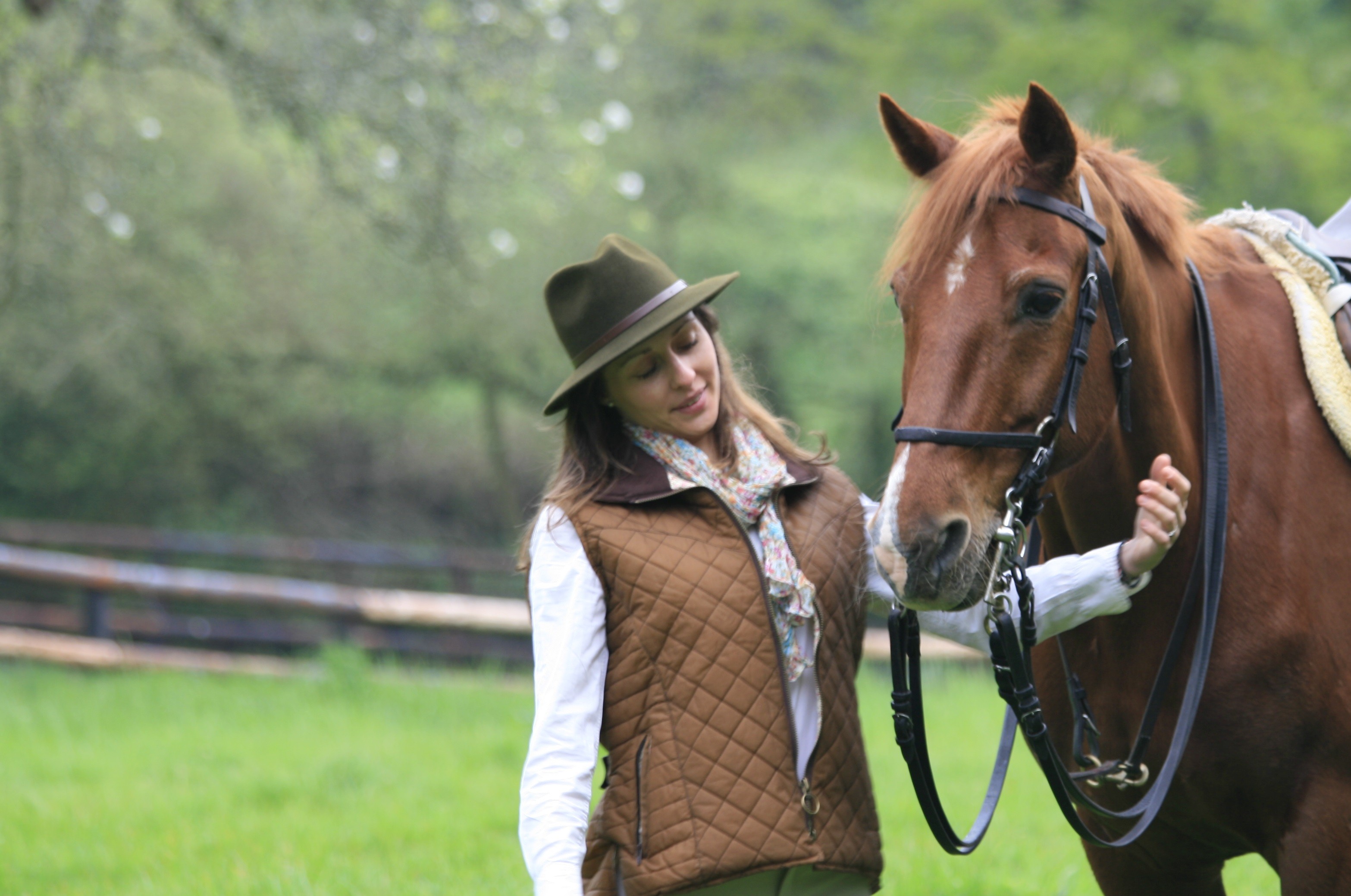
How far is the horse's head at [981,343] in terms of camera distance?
178 centimetres

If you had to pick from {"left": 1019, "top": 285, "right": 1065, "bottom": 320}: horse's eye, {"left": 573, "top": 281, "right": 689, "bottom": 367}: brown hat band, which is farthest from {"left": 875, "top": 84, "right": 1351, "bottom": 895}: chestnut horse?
{"left": 573, "top": 281, "right": 689, "bottom": 367}: brown hat band

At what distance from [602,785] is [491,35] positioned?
21.0 feet

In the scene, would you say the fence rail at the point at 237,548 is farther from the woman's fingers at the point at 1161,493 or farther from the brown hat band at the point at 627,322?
the woman's fingers at the point at 1161,493

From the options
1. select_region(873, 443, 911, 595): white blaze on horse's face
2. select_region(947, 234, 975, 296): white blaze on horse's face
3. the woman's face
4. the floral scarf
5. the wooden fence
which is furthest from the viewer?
the wooden fence

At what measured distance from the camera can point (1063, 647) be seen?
234cm

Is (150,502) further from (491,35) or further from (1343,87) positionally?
(1343,87)

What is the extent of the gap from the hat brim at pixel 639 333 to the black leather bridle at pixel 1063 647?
0.47 m

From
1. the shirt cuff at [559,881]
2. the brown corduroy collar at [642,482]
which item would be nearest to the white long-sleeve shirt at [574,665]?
the shirt cuff at [559,881]

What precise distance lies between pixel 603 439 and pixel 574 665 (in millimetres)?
477

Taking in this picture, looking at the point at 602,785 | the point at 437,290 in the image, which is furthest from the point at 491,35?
the point at 602,785

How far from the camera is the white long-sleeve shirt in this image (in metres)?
1.90

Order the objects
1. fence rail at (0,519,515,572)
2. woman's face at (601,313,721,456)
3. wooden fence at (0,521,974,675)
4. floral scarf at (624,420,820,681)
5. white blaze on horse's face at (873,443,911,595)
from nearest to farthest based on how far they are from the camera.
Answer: white blaze on horse's face at (873,443,911,595)
floral scarf at (624,420,820,681)
woman's face at (601,313,721,456)
wooden fence at (0,521,974,675)
fence rail at (0,519,515,572)

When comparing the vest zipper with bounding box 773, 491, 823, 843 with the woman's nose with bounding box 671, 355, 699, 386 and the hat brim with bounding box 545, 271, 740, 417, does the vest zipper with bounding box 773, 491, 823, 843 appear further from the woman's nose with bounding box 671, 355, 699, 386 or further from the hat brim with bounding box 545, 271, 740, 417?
the hat brim with bounding box 545, 271, 740, 417

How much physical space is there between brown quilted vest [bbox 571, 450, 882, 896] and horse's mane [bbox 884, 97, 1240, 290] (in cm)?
59
